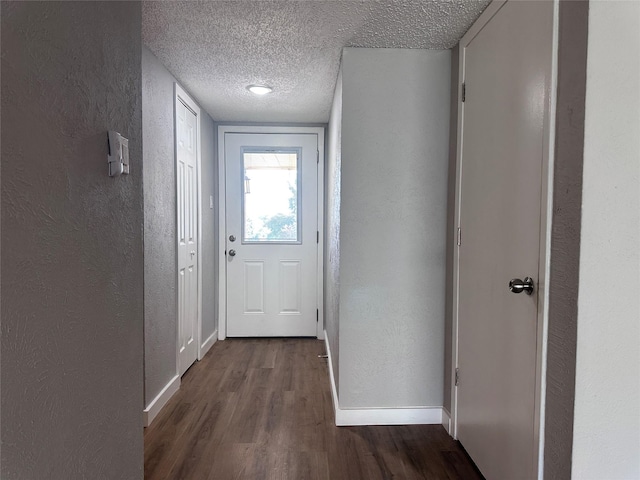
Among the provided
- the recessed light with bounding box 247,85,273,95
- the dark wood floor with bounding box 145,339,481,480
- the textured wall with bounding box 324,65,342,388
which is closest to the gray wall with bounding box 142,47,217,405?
the dark wood floor with bounding box 145,339,481,480

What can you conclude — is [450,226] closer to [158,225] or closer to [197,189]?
[158,225]

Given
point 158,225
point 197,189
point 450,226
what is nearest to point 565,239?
point 450,226

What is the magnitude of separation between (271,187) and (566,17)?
2779mm

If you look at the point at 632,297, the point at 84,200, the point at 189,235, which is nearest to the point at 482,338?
the point at 632,297

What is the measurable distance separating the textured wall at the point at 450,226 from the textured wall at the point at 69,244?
4.81ft

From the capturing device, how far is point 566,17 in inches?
43.7

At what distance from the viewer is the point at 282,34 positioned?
190 centimetres

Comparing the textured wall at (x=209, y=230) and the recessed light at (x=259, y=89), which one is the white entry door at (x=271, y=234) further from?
the recessed light at (x=259, y=89)

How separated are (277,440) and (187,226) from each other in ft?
5.20

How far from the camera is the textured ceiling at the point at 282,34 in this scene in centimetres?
166

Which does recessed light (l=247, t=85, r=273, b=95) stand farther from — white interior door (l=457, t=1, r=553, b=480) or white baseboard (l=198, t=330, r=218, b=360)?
white baseboard (l=198, t=330, r=218, b=360)

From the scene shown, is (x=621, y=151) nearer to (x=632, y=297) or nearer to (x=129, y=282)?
(x=632, y=297)

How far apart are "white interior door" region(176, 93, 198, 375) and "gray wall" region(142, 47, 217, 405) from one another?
0.55 feet

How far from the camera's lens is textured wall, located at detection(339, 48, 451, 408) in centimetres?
203
